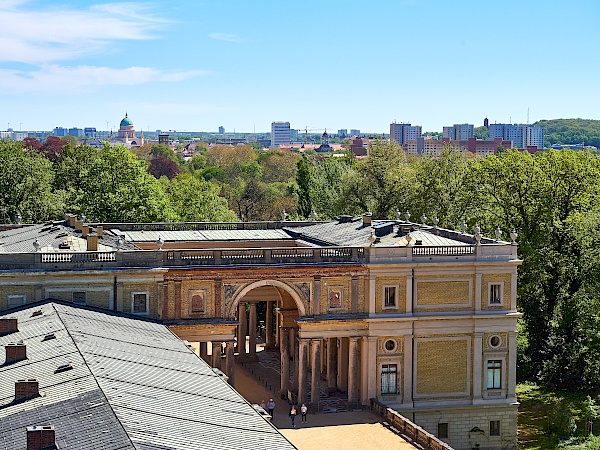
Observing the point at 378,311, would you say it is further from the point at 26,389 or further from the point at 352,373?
the point at 26,389

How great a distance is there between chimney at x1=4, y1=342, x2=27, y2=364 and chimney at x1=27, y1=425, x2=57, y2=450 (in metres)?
12.4

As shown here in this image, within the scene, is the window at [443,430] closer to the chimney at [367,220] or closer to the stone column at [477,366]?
the stone column at [477,366]

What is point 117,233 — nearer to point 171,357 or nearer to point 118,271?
point 118,271

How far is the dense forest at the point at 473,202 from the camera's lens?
233 feet

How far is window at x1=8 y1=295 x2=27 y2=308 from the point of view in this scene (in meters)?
51.2

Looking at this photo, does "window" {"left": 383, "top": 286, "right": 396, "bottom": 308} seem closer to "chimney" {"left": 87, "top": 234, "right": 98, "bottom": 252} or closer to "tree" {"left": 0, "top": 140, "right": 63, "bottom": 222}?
"chimney" {"left": 87, "top": 234, "right": 98, "bottom": 252}

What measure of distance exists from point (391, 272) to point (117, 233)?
A: 19368 mm

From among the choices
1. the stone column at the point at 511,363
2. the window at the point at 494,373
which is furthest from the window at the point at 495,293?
the window at the point at 494,373

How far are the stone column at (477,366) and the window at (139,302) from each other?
1910cm

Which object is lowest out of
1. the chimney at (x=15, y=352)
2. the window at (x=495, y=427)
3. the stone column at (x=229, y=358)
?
the window at (x=495, y=427)

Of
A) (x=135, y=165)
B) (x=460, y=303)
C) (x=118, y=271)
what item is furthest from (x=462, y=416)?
(x=135, y=165)

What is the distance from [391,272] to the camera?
188 feet

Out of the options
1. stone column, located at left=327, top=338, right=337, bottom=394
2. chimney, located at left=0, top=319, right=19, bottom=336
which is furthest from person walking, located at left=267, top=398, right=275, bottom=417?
chimney, located at left=0, top=319, right=19, bottom=336

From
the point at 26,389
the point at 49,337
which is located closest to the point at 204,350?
the point at 49,337
